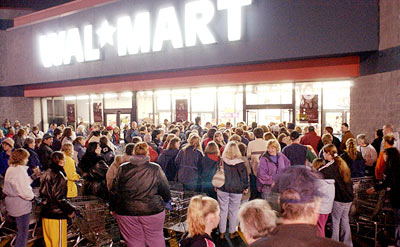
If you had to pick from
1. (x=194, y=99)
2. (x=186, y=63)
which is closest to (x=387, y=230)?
(x=186, y=63)

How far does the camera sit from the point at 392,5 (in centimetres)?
933

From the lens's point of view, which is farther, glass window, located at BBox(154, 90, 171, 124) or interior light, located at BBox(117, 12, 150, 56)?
glass window, located at BBox(154, 90, 171, 124)

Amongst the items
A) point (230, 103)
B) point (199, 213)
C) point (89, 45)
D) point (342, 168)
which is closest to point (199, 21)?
point (230, 103)

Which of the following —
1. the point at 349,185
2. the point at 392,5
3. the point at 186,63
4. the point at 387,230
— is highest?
the point at 392,5

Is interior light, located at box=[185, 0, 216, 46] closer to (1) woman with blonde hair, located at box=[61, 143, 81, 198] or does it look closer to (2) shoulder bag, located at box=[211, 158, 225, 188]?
(2) shoulder bag, located at box=[211, 158, 225, 188]

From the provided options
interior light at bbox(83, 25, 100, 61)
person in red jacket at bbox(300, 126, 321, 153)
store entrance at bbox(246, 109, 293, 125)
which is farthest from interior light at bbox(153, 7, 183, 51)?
person in red jacket at bbox(300, 126, 321, 153)

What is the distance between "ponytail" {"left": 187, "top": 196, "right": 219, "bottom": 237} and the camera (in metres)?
3.51

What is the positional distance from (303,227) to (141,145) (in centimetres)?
358

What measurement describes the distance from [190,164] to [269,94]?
786 cm

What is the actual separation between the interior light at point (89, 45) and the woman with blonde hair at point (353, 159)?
13.5 metres

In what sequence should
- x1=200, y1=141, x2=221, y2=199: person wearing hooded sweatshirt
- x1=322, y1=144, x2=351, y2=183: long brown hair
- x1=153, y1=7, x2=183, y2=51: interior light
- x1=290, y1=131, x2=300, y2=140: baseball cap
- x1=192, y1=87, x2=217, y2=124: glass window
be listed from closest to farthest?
x1=322, y1=144, x2=351, y2=183: long brown hair
x1=200, y1=141, x2=221, y2=199: person wearing hooded sweatshirt
x1=290, y1=131, x2=300, y2=140: baseball cap
x1=153, y1=7, x2=183, y2=51: interior light
x1=192, y1=87, x2=217, y2=124: glass window

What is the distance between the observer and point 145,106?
18.4 meters

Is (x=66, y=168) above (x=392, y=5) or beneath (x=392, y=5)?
beneath

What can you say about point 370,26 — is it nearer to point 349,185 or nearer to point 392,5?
point 392,5
